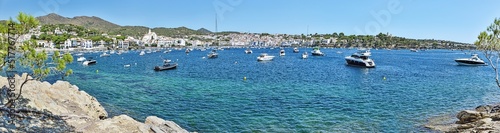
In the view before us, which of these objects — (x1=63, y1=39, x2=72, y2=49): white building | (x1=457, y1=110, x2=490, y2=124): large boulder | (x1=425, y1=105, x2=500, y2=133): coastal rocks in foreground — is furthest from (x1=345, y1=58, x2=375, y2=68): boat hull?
(x1=63, y1=39, x2=72, y2=49): white building

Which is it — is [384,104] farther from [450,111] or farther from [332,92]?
[332,92]

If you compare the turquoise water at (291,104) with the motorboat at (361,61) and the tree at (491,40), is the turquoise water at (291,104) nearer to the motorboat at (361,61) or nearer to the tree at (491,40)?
the tree at (491,40)

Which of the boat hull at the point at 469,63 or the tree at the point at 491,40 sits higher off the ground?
the tree at the point at 491,40

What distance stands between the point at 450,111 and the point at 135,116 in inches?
987

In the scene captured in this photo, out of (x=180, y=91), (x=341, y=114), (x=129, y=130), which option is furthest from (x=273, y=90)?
(x=129, y=130)

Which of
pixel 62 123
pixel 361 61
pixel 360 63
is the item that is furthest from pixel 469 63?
pixel 62 123

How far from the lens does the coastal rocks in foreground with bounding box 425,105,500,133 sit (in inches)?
730

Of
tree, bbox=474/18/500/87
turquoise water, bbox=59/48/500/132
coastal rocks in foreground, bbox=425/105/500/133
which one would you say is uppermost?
tree, bbox=474/18/500/87

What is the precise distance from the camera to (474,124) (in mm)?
20359

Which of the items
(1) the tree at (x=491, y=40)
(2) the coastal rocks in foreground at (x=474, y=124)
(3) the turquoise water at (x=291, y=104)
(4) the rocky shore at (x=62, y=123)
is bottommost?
(3) the turquoise water at (x=291, y=104)

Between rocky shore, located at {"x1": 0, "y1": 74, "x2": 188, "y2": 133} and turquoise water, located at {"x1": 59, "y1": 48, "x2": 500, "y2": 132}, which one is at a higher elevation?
rocky shore, located at {"x1": 0, "y1": 74, "x2": 188, "y2": 133}

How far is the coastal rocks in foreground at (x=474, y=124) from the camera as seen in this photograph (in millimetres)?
18531

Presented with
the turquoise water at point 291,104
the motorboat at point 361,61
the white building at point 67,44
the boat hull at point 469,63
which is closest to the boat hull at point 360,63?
the motorboat at point 361,61

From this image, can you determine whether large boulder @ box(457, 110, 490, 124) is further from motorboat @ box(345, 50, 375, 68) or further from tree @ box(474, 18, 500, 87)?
motorboat @ box(345, 50, 375, 68)
